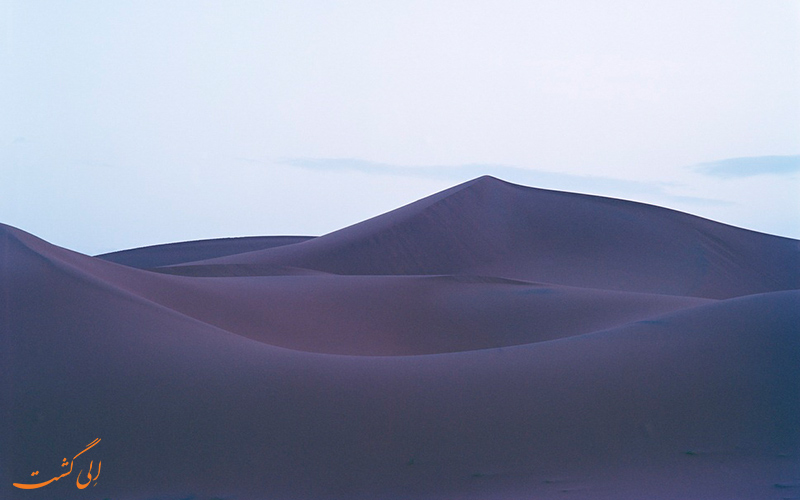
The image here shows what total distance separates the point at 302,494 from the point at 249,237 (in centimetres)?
2952

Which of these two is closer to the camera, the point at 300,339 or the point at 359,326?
the point at 300,339

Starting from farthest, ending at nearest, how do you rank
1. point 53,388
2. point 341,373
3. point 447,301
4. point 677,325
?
point 447,301, point 677,325, point 341,373, point 53,388

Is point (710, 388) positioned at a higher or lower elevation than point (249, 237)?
lower

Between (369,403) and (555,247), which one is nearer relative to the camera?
(369,403)

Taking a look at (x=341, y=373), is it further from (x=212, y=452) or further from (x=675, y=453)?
(x=675, y=453)

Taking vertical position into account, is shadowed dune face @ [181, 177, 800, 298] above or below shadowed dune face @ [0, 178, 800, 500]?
above

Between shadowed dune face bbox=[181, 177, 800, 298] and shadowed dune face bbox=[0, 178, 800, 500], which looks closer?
shadowed dune face bbox=[0, 178, 800, 500]

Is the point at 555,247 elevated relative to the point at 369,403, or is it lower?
elevated

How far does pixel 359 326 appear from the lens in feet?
37.3

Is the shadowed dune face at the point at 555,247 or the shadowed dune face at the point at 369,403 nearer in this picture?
the shadowed dune face at the point at 369,403

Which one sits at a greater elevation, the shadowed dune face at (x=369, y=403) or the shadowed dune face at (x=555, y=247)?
the shadowed dune face at (x=555, y=247)

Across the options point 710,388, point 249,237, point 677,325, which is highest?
point 249,237

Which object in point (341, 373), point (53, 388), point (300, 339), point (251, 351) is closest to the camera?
point (53, 388)

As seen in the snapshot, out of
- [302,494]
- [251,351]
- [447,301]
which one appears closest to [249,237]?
[447,301]
